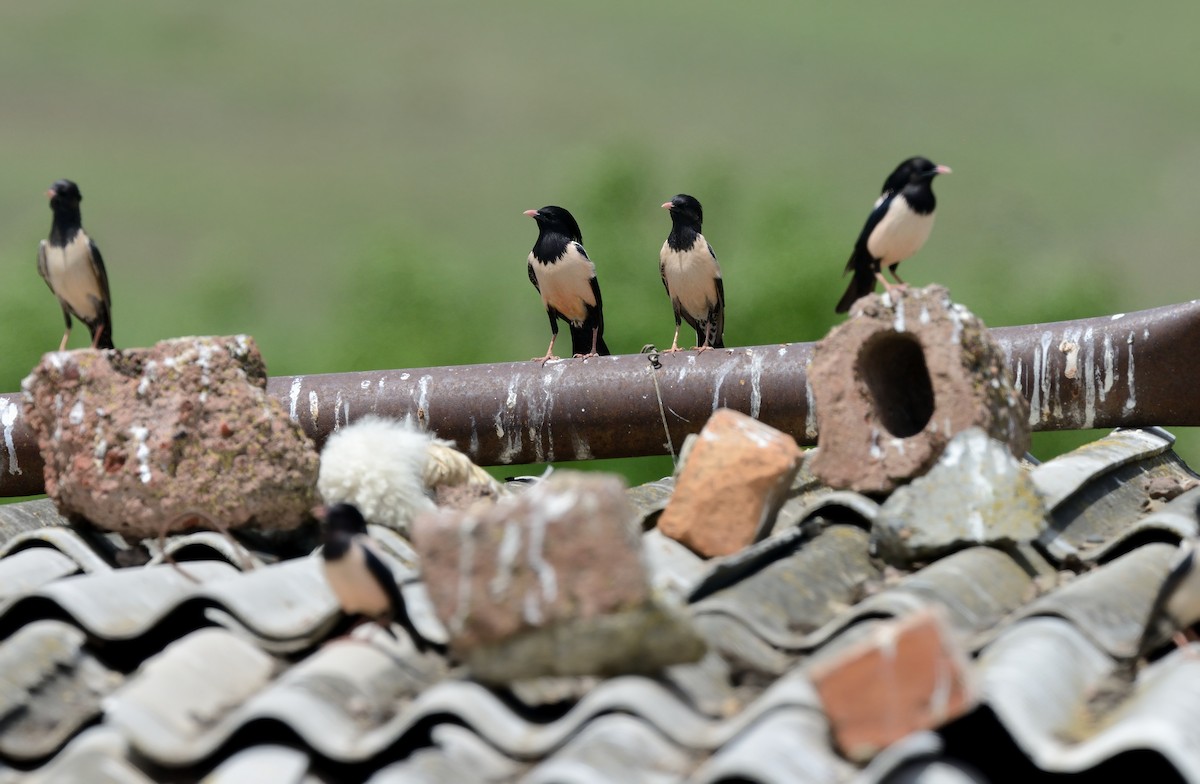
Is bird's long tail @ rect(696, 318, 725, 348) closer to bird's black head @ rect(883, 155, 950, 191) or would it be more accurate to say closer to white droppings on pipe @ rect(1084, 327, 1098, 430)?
bird's black head @ rect(883, 155, 950, 191)

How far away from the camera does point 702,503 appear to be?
3400 millimetres

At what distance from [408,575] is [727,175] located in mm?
21220

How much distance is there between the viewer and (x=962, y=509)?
330cm

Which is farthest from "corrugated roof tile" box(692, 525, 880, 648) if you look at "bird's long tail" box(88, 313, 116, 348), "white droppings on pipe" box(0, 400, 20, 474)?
"white droppings on pipe" box(0, 400, 20, 474)

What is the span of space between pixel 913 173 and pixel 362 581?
2645 mm

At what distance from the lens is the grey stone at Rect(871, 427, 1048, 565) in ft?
10.7

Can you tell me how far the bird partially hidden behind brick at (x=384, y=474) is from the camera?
3789 mm

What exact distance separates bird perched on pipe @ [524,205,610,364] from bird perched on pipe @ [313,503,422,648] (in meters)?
4.54

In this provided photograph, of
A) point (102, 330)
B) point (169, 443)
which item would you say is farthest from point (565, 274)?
point (169, 443)

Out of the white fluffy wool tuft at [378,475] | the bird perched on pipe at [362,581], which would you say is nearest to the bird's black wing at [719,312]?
the white fluffy wool tuft at [378,475]

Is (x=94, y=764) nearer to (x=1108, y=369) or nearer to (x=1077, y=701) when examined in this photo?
(x=1077, y=701)

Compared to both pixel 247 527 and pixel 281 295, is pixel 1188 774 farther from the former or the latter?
pixel 281 295

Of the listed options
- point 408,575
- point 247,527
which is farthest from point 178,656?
point 247,527

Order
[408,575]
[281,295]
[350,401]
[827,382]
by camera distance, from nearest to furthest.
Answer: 1. [408,575]
2. [827,382]
3. [350,401]
4. [281,295]
